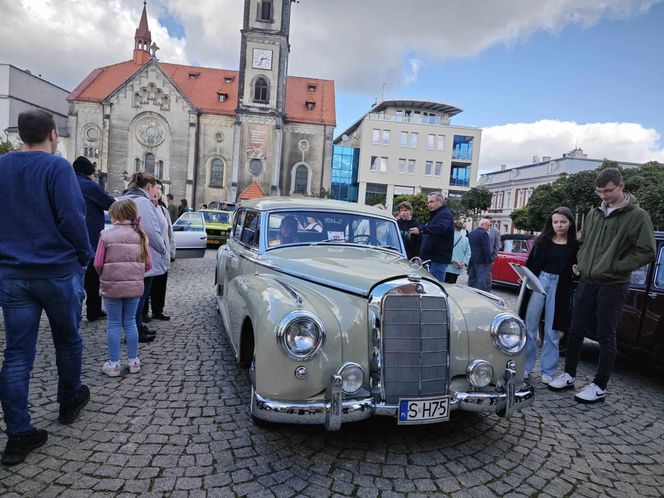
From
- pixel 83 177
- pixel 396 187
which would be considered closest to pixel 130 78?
pixel 396 187

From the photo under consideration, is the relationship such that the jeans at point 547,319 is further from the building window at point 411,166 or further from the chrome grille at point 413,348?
the building window at point 411,166

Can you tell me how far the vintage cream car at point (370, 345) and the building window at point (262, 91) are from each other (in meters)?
37.8

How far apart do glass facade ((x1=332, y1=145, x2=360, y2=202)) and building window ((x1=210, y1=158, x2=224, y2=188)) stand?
15793 millimetres

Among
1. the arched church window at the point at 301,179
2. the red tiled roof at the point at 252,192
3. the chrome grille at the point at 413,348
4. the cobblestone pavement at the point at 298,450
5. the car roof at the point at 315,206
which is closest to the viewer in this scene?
the cobblestone pavement at the point at 298,450

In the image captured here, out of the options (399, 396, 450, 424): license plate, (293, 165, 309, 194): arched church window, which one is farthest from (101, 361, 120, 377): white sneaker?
(293, 165, 309, 194): arched church window

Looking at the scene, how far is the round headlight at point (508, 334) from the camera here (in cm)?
316

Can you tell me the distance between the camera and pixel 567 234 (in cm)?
475

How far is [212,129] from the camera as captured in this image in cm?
3897

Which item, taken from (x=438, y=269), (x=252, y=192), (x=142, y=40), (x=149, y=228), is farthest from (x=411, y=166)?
(x=149, y=228)

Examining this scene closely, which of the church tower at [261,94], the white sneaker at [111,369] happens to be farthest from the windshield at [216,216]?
the church tower at [261,94]

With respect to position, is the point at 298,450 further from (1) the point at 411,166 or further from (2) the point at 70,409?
(1) the point at 411,166

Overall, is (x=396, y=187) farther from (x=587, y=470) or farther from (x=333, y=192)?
(x=587, y=470)

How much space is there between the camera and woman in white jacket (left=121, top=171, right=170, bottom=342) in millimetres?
5043

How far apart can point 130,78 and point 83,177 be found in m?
37.7
